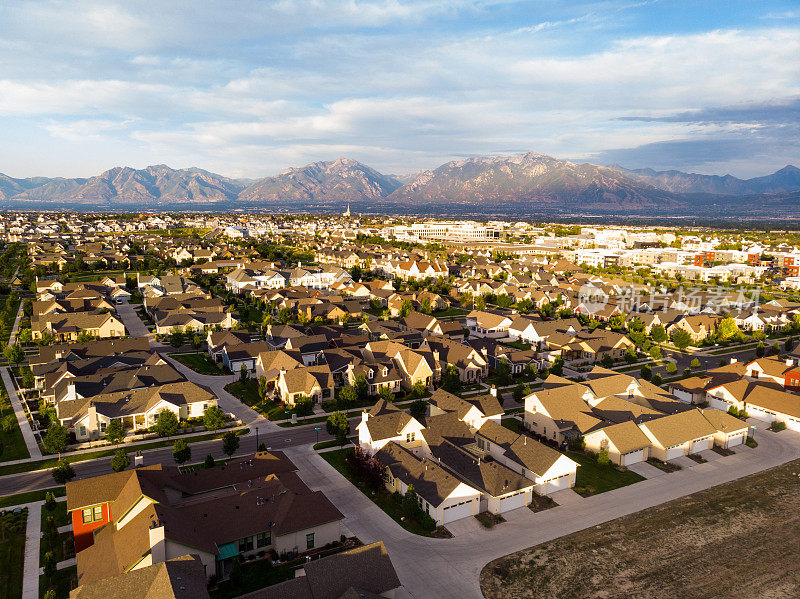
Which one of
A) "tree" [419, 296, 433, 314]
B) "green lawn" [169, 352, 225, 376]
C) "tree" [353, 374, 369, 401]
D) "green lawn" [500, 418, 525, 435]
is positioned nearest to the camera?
"green lawn" [500, 418, 525, 435]

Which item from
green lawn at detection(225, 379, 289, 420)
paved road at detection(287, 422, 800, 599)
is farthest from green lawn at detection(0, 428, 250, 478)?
paved road at detection(287, 422, 800, 599)

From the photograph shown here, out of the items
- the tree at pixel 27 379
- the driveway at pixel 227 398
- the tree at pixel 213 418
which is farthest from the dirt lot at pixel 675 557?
the tree at pixel 27 379

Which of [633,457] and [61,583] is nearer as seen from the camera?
[61,583]

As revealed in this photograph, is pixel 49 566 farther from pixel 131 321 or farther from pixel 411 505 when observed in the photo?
pixel 131 321

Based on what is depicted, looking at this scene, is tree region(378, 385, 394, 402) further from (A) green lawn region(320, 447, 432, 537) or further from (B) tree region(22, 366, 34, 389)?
(B) tree region(22, 366, 34, 389)

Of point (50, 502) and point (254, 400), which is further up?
point (50, 502)

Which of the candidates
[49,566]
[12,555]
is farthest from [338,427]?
[12,555]

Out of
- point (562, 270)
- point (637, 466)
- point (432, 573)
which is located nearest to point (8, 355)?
point (432, 573)
